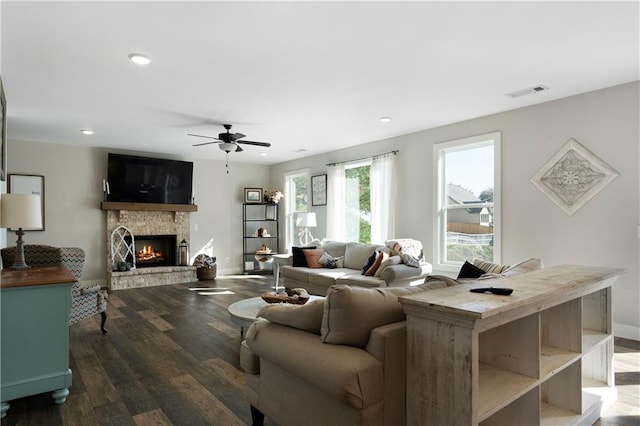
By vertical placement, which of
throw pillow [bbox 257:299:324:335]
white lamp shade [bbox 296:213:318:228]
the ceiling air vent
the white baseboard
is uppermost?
the ceiling air vent

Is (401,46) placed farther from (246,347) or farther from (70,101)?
(70,101)

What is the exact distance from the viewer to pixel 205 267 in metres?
7.90

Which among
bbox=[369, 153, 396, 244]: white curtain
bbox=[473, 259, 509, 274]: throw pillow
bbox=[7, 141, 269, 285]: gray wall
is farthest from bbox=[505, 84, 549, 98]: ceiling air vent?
bbox=[7, 141, 269, 285]: gray wall

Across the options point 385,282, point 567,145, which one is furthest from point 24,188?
point 567,145

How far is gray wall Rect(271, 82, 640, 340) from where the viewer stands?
12.8 ft

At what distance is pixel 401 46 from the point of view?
118 inches

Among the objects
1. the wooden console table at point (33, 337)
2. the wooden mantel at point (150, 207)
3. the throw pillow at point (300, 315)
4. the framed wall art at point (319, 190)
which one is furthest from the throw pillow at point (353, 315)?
the wooden mantel at point (150, 207)

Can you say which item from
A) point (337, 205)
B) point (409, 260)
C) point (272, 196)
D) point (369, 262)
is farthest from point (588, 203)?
point (272, 196)

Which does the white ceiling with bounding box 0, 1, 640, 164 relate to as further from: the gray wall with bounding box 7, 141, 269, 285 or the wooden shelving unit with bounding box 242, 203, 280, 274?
the wooden shelving unit with bounding box 242, 203, 280, 274

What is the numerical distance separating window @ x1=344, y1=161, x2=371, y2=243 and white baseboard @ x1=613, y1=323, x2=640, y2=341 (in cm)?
374

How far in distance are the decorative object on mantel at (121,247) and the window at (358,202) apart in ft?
14.2

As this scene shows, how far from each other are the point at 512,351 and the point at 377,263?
3232 millimetres

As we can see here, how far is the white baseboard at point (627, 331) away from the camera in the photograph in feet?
12.7

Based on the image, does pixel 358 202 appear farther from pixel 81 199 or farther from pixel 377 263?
pixel 81 199
